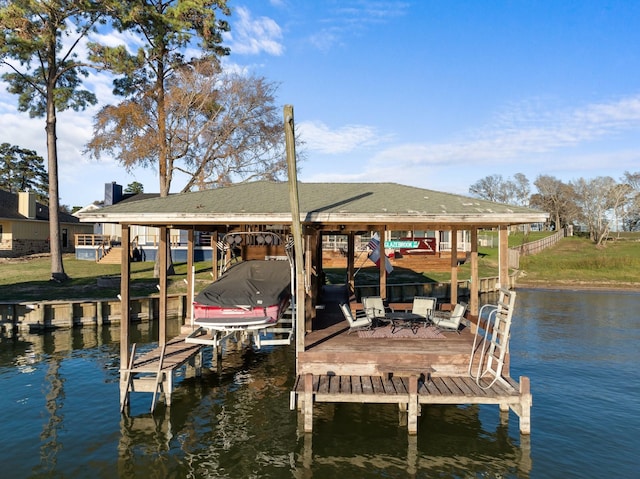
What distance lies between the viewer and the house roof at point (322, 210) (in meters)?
9.43

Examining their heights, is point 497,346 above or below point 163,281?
below

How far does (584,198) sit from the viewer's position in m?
70.1

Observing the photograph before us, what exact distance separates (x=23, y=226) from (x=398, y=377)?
4250 centimetres

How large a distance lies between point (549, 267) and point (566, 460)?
38545 mm

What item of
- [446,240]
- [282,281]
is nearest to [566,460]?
[282,281]

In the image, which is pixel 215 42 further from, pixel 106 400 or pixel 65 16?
pixel 106 400

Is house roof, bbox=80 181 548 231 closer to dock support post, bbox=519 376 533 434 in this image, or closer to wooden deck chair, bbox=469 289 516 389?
wooden deck chair, bbox=469 289 516 389

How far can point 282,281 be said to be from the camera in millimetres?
12359

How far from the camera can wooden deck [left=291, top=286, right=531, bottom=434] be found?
8258 mm

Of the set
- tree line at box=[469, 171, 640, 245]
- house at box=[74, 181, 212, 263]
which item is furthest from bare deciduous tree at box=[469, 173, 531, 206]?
house at box=[74, 181, 212, 263]

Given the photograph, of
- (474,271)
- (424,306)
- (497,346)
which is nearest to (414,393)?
(497,346)

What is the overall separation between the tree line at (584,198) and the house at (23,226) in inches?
2613

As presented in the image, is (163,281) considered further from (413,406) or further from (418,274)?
(418,274)

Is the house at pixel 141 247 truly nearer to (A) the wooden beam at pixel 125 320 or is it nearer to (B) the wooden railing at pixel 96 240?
(B) the wooden railing at pixel 96 240
